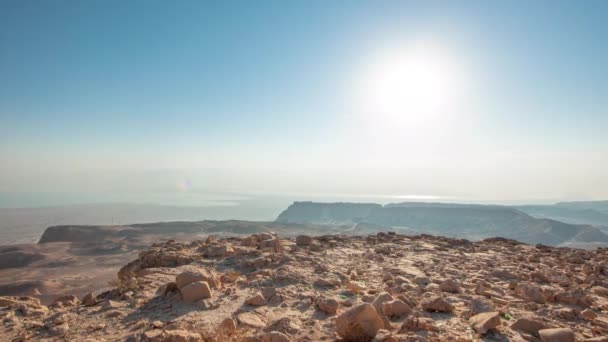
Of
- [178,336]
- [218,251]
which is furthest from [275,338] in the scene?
[218,251]

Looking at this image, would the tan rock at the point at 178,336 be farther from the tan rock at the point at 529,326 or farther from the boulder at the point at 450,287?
the boulder at the point at 450,287

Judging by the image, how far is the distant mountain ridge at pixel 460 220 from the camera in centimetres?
9600

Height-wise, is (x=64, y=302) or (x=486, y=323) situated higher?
(x=486, y=323)

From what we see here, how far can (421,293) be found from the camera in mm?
6336

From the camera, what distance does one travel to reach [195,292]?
5.79 m

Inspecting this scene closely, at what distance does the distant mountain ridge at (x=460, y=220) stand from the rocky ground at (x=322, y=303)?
104866mm

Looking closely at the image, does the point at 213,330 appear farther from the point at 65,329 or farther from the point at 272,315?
the point at 65,329

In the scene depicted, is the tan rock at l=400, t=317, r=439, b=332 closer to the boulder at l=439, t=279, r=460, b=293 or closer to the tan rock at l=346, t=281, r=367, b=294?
the tan rock at l=346, t=281, r=367, b=294

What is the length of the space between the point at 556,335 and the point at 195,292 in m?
5.45

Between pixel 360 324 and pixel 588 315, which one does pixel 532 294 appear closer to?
pixel 588 315

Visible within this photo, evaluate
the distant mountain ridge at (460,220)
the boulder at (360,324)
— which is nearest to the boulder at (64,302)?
the boulder at (360,324)

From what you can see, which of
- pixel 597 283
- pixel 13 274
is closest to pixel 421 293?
pixel 597 283

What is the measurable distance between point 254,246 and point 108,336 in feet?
20.9

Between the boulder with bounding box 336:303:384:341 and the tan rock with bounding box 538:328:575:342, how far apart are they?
2004 millimetres
